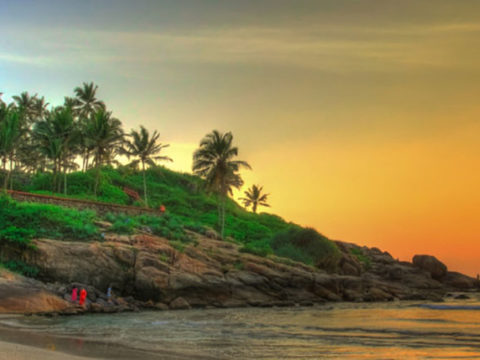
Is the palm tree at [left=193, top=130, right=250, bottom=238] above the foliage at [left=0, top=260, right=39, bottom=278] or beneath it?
above

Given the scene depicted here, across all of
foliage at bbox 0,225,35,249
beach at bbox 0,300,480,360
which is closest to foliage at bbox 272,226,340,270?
beach at bbox 0,300,480,360

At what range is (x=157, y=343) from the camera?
656 inches

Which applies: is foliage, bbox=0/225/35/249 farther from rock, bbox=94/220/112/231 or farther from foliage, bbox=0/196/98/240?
rock, bbox=94/220/112/231

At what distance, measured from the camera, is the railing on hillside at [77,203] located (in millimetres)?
38094

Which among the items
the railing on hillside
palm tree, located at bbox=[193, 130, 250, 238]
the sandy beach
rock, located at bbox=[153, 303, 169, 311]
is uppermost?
palm tree, located at bbox=[193, 130, 250, 238]

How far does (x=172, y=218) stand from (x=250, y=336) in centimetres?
2746

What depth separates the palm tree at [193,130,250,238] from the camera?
5403 centimetres

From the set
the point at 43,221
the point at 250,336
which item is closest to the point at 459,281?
the point at 43,221

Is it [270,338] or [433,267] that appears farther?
[433,267]

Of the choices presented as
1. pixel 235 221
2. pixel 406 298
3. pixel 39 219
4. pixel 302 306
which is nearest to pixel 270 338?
pixel 302 306

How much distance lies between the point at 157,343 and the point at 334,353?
5.62 m

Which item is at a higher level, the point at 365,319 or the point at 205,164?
the point at 205,164

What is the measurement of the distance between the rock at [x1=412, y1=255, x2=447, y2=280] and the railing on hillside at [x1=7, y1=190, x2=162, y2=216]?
44125 mm

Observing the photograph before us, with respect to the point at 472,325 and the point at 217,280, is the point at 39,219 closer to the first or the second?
the point at 217,280
